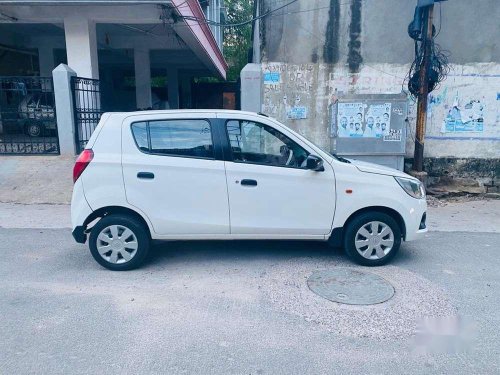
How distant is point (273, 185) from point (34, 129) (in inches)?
320

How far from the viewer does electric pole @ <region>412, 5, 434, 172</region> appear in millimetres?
7578

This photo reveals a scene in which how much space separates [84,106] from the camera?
10.1m

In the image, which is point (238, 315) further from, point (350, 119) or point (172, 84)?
point (172, 84)

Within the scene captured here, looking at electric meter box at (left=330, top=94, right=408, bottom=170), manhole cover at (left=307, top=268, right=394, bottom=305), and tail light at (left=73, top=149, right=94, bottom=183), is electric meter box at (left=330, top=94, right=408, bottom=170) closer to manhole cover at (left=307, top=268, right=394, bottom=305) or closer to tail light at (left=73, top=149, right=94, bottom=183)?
manhole cover at (left=307, top=268, right=394, bottom=305)

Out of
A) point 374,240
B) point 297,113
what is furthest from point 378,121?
point 374,240

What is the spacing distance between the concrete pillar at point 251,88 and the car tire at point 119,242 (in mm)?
4520

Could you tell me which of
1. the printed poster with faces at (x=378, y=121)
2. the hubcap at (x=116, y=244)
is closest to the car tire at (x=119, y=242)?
the hubcap at (x=116, y=244)

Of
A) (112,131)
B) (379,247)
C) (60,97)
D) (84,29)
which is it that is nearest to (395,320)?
(379,247)

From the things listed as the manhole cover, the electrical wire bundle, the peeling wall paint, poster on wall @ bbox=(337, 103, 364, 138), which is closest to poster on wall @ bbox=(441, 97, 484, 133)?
the peeling wall paint

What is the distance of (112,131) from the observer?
4.62m

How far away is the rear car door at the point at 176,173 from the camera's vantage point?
4574mm

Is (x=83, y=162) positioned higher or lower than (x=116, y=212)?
higher

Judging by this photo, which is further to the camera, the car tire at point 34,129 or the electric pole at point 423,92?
the car tire at point 34,129

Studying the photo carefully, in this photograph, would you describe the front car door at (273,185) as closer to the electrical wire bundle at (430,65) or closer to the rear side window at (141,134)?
the rear side window at (141,134)
